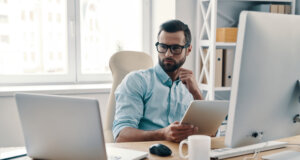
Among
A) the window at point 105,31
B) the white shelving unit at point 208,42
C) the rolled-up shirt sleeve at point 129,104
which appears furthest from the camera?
the window at point 105,31

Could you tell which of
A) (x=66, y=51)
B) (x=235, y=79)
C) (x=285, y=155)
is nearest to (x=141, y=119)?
(x=285, y=155)

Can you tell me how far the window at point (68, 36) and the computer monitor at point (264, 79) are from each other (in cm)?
194

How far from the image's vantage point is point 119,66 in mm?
2057

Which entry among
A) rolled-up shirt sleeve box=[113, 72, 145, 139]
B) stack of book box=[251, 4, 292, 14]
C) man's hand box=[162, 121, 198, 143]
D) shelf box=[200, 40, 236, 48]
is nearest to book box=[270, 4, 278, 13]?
stack of book box=[251, 4, 292, 14]

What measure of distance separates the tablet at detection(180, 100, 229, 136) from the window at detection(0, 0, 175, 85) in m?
1.66

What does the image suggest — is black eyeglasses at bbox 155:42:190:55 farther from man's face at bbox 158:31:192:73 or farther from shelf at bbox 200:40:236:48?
shelf at bbox 200:40:236:48

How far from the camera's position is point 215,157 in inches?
45.2

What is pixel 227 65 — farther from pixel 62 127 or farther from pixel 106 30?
pixel 62 127

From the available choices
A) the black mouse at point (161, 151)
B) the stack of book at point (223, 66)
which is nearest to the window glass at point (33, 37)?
the stack of book at point (223, 66)

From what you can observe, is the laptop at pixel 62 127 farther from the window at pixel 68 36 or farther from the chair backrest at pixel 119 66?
the window at pixel 68 36

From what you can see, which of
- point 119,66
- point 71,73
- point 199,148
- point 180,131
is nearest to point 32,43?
point 71,73

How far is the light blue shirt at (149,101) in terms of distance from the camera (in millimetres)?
1635

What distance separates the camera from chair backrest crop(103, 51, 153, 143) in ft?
6.52

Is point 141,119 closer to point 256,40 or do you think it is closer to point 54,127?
point 54,127
